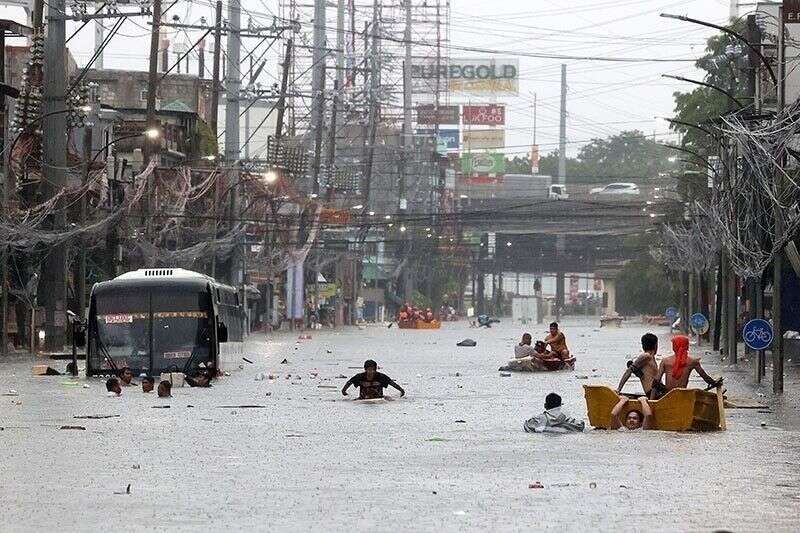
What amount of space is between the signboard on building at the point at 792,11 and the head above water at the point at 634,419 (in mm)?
18379

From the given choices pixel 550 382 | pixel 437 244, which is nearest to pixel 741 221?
pixel 550 382

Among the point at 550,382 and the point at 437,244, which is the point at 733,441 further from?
the point at 437,244

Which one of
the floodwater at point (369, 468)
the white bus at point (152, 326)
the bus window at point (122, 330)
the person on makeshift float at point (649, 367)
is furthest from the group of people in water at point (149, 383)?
the person on makeshift float at point (649, 367)

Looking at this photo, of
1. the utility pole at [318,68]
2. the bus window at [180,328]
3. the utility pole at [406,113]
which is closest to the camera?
the bus window at [180,328]

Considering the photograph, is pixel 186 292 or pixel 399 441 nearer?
pixel 399 441

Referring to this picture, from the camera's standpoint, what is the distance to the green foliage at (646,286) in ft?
500

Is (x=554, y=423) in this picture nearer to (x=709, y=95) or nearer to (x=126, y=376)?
(x=126, y=376)

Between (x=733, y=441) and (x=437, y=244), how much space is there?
132990mm

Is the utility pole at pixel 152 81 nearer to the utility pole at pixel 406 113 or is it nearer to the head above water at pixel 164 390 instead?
the head above water at pixel 164 390

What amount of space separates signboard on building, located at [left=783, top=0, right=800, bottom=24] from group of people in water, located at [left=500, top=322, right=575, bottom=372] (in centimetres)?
1141

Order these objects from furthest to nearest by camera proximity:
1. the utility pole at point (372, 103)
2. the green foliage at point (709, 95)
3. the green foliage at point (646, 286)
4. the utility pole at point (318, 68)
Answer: the green foliage at point (646, 286)
the utility pole at point (372, 103)
the utility pole at point (318, 68)
the green foliage at point (709, 95)

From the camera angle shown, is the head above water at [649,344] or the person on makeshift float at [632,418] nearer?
the person on makeshift float at [632,418]

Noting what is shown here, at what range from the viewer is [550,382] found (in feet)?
147

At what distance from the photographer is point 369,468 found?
2070 centimetres
